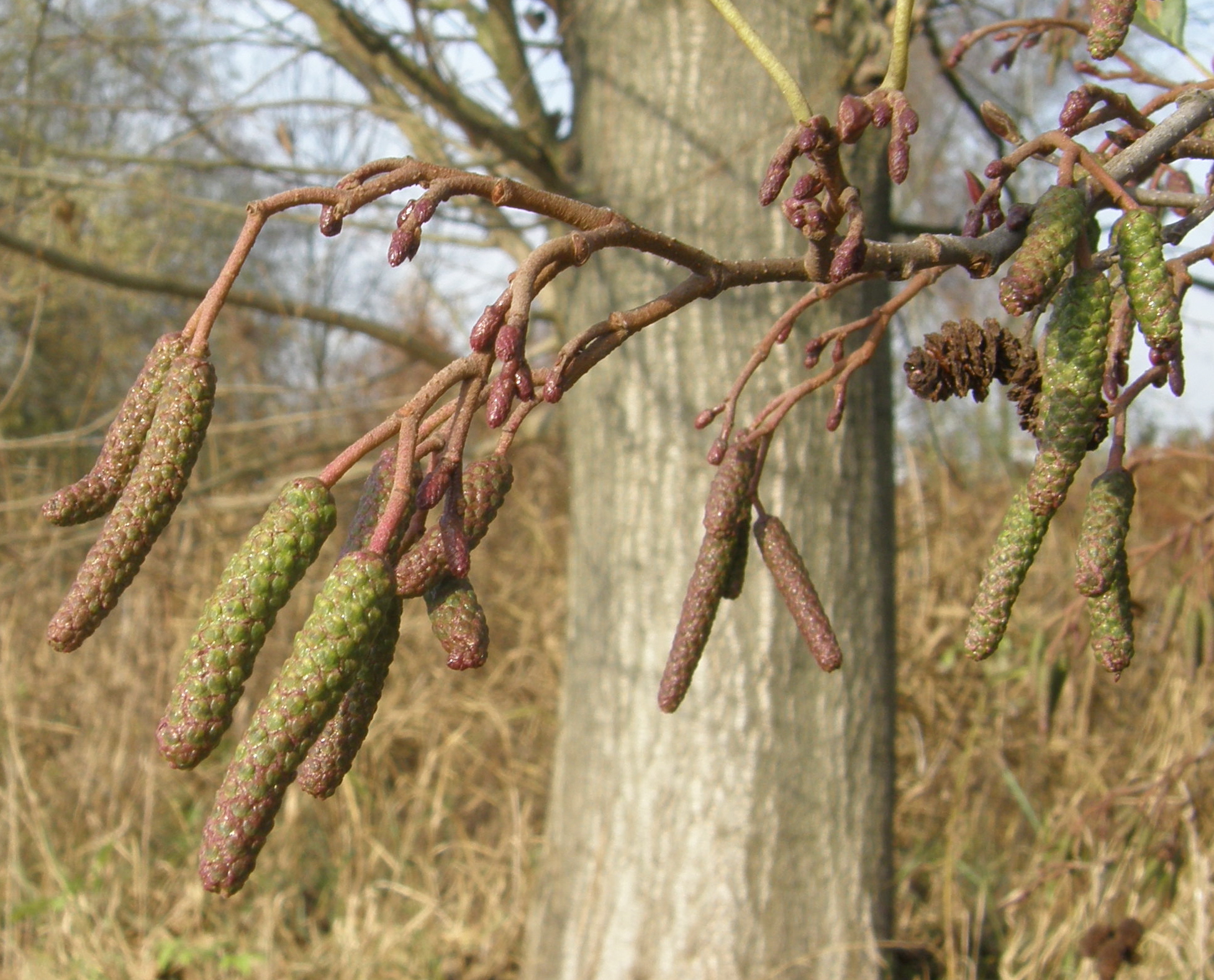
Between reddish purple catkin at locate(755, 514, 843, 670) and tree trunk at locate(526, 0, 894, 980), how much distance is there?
1.74 metres

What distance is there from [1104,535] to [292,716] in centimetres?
70

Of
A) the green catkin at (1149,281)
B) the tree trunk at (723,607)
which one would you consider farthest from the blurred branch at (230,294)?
the green catkin at (1149,281)

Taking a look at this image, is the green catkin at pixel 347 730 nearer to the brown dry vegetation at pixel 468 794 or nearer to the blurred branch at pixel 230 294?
the brown dry vegetation at pixel 468 794

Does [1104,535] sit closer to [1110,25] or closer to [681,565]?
[1110,25]

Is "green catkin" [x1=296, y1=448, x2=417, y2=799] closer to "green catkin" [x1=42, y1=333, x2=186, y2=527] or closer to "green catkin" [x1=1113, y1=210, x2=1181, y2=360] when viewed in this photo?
"green catkin" [x1=42, y1=333, x2=186, y2=527]

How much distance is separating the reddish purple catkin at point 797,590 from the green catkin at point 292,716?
45 cm

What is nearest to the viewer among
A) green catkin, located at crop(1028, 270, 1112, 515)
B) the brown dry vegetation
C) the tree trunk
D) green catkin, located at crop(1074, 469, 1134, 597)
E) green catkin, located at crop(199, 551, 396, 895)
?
green catkin, located at crop(199, 551, 396, 895)

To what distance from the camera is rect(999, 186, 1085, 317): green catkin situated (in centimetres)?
74

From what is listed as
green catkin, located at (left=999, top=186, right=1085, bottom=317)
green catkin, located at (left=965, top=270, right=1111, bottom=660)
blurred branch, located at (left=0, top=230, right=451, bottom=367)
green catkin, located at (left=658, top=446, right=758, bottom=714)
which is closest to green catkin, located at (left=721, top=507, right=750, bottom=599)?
green catkin, located at (left=658, top=446, right=758, bottom=714)

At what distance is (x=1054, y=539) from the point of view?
4730mm

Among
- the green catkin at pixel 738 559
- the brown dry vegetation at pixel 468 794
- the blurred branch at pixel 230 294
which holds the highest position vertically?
the blurred branch at pixel 230 294

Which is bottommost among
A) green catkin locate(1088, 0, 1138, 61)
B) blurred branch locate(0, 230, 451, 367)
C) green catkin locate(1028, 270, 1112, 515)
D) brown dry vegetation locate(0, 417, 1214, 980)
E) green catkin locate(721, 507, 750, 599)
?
brown dry vegetation locate(0, 417, 1214, 980)

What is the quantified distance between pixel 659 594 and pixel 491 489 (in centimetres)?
214

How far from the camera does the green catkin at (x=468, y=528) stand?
782 mm
